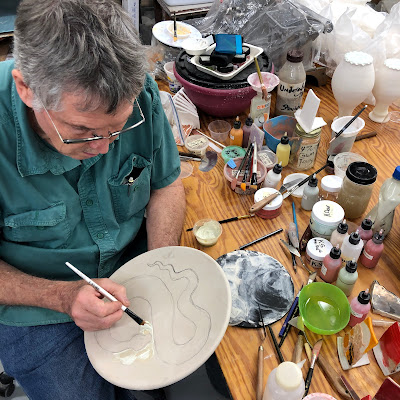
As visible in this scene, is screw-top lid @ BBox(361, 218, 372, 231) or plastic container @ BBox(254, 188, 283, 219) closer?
screw-top lid @ BBox(361, 218, 372, 231)

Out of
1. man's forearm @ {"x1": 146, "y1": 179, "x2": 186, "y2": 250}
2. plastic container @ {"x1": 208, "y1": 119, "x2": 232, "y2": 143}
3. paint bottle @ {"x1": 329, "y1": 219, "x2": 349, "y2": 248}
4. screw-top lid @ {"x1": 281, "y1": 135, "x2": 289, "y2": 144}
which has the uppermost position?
screw-top lid @ {"x1": 281, "y1": 135, "x2": 289, "y2": 144}

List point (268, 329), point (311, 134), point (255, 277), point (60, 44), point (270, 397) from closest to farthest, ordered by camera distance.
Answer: point (60, 44), point (270, 397), point (268, 329), point (255, 277), point (311, 134)

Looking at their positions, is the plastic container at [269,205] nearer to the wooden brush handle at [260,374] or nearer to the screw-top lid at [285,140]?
the screw-top lid at [285,140]

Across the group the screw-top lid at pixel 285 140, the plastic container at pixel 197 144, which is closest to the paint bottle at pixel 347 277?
the screw-top lid at pixel 285 140

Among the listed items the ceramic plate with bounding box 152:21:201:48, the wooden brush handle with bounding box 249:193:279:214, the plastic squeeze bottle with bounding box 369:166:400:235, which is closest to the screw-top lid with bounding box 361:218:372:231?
the plastic squeeze bottle with bounding box 369:166:400:235

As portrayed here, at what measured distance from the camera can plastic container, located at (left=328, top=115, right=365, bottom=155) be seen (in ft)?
5.36

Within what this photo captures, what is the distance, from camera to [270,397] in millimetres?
985

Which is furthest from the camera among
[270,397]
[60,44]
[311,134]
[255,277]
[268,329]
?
[311,134]

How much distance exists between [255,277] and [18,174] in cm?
83

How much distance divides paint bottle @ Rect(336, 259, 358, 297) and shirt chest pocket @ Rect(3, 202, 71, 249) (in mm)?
917

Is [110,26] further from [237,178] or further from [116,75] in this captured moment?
[237,178]

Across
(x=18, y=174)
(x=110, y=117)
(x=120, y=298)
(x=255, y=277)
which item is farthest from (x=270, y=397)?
(x=18, y=174)

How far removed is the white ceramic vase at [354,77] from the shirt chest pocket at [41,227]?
4.23ft

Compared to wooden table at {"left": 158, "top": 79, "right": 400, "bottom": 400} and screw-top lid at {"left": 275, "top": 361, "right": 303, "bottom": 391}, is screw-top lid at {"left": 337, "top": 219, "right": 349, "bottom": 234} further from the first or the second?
screw-top lid at {"left": 275, "top": 361, "right": 303, "bottom": 391}
